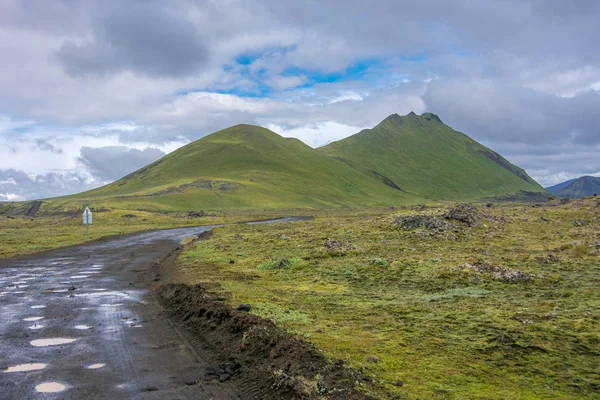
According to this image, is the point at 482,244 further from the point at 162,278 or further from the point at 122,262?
the point at 122,262

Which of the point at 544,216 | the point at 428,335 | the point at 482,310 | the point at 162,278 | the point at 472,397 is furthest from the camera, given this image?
the point at 544,216

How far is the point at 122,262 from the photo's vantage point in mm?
33438

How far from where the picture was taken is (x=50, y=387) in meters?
8.95

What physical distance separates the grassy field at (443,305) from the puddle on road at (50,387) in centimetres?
549

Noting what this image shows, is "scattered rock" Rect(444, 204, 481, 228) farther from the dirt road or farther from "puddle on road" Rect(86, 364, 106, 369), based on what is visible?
"puddle on road" Rect(86, 364, 106, 369)

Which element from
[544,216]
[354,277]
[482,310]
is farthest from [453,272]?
[544,216]

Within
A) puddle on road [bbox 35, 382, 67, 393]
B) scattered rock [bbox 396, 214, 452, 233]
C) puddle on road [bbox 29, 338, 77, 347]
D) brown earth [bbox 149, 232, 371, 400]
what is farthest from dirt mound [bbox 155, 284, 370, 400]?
scattered rock [bbox 396, 214, 452, 233]

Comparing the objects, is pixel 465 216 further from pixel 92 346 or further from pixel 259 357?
pixel 92 346

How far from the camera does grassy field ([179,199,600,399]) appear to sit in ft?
29.6

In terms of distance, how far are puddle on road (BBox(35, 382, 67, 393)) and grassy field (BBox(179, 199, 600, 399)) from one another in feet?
18.0

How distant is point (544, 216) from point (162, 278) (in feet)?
137

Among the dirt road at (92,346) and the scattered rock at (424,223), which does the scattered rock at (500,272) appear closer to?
the dirt road at (92,346)

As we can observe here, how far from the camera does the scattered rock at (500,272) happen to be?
1895 centimetres

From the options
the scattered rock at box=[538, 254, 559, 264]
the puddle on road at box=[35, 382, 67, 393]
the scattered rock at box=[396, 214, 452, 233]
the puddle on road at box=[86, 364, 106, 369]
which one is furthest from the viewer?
the scattered rock at box=[396, 214, 452, 233]
